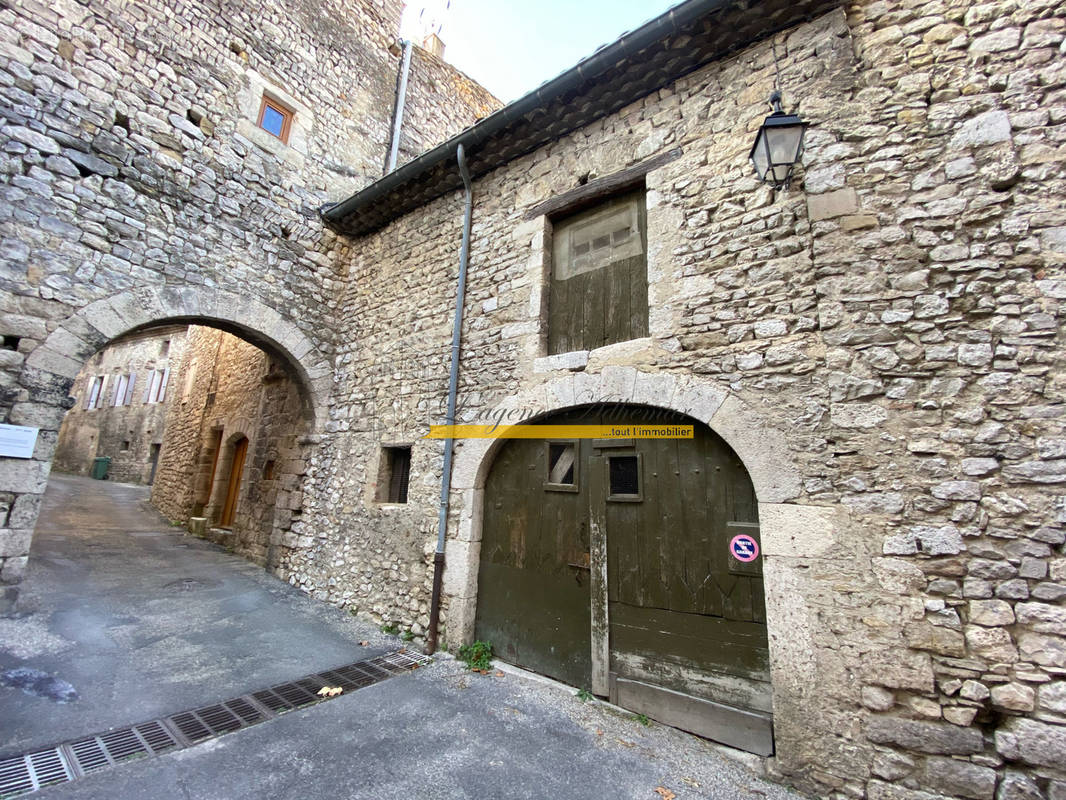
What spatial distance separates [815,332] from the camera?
8.97 feet

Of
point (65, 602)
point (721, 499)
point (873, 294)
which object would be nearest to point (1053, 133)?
point (873, 294)

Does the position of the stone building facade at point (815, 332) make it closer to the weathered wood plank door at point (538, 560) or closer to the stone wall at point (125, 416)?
the weathered wood plank door at point (538, 560)

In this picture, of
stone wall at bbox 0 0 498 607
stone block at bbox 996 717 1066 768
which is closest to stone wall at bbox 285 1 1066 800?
stone block at bbox 996 717 1066 768

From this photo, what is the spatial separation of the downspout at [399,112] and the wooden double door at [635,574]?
5.62 m

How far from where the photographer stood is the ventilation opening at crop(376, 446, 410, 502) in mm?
4922

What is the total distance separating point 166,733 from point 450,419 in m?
2.80

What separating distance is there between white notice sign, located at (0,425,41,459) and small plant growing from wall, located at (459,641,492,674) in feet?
13.3

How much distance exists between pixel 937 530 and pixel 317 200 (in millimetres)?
7140

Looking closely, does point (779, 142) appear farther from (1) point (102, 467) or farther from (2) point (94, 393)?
(2) point (94, 393)

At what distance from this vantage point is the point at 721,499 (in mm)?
2949

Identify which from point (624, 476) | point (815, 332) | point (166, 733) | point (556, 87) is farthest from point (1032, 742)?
point (556, 87)

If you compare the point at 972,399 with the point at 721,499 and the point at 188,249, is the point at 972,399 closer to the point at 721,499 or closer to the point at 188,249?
the point at 721,499

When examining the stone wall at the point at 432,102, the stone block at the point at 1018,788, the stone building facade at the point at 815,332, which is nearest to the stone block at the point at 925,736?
the stone building facade at the point at 815,332

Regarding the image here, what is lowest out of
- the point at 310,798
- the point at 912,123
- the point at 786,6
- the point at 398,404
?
the point at 310,798
